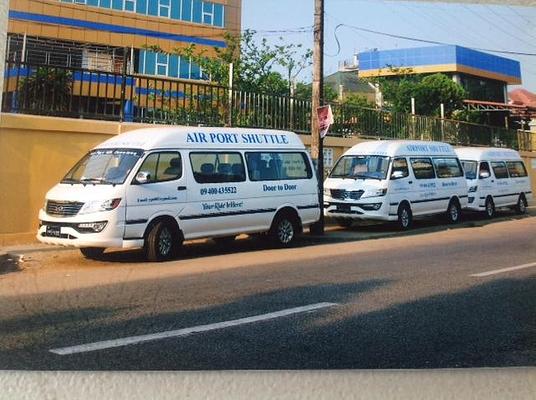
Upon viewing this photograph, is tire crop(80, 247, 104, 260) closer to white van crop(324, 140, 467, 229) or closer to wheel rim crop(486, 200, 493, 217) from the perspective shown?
white van crop(324, 140, 467, 229)

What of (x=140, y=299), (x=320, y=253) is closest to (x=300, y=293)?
(x=140, y=299)

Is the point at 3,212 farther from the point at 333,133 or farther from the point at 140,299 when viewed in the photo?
the point at 333,133

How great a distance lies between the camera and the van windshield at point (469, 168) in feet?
57.7

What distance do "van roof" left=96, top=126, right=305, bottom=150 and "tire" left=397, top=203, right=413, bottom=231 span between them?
13.0ft

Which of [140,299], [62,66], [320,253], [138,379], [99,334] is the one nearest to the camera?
[138,379]

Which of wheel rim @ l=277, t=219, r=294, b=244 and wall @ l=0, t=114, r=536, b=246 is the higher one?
wall @ l=0, t=114, r=536, b=246

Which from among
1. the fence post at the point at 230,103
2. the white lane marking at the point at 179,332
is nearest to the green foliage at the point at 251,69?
the fence post at the point at 230,103

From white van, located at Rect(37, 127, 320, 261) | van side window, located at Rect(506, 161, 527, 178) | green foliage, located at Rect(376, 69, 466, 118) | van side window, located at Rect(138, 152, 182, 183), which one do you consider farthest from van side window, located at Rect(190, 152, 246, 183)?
van side window, located at Rect(506, 161, 527, 178)

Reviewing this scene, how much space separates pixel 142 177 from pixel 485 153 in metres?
12.3

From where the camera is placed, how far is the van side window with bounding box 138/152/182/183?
893cm

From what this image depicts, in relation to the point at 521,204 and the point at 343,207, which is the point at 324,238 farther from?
the point at 521,204

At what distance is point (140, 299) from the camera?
19.9 feet

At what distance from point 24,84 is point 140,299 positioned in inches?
228

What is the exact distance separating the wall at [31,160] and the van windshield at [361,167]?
5812mm
